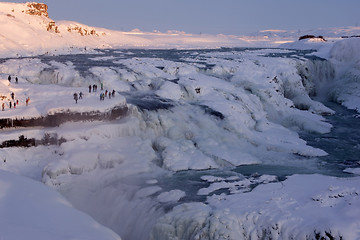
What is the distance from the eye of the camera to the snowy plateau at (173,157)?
10.9 m

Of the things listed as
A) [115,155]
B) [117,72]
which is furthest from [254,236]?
[117,72]

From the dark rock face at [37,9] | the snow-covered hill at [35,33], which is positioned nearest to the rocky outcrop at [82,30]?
the snow-covered hill at [35,33]

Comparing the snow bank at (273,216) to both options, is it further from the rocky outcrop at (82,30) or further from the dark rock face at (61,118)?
the rocky outcrop at (82,30)

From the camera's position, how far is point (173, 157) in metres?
18.1

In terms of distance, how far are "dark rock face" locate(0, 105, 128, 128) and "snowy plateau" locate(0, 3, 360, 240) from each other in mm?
52

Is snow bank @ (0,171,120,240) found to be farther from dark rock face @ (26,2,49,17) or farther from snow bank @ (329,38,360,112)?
Answer: dark rock face @ (26,2,49,17)

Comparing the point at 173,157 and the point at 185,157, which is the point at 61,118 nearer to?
the point at 173,157

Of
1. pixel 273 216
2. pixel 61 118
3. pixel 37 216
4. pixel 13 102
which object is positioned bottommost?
pixel 273 216

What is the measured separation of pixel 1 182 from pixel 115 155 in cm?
787

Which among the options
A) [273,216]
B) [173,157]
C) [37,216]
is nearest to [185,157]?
[173,157]

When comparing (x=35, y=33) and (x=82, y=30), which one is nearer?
(x=35, y=33)

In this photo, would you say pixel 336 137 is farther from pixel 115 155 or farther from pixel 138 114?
pixel 115 155

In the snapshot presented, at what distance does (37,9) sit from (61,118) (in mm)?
64295

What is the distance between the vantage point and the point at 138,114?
2092 cm
